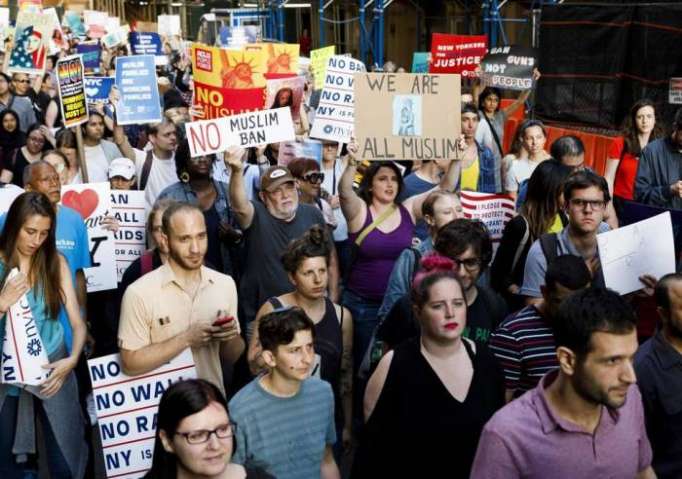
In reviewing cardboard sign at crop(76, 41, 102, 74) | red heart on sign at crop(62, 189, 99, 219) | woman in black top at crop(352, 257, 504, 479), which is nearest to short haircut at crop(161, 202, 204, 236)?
woman in black top at crop(352, 257, 504, 479)

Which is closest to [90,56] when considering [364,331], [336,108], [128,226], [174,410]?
[336,108]

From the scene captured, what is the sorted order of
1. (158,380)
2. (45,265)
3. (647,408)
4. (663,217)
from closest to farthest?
(647,408) < (158,380) < (45,265) < (663,217)

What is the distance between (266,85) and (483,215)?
386cm

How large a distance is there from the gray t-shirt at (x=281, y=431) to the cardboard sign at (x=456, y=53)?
1096 centimetres

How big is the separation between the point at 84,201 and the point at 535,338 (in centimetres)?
386

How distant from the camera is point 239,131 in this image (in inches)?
298

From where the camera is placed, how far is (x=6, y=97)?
13656 millimetres

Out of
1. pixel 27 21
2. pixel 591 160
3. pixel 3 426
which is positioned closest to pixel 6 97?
pixel 27 21

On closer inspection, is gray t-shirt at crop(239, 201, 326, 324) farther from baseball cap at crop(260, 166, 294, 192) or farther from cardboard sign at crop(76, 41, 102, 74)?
cardboard sign at crop(76, 41, 102, 74)

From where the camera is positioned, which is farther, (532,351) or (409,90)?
(409,90)

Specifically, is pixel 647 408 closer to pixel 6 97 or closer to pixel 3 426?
pixel 3 426

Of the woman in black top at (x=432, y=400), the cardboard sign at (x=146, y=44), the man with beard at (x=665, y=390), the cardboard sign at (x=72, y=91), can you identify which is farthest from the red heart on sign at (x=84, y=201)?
the cardboard sign at (x=146, y=44)

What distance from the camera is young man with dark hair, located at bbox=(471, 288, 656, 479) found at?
131 inches

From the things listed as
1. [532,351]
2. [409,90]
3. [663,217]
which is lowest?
[532,351]
